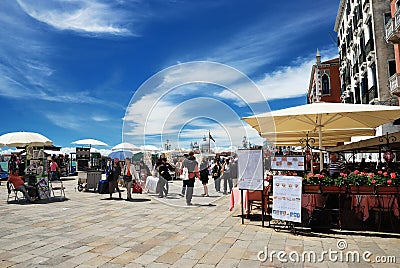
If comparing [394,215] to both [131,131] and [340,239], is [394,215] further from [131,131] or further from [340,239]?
[131,131]

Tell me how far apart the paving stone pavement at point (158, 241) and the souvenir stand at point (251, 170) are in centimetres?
89

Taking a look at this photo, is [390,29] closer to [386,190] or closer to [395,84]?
[395,84]

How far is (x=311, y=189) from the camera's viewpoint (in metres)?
6.32

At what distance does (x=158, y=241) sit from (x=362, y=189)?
4200 millimetres

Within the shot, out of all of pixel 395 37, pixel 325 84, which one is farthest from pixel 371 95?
pixel 325 84

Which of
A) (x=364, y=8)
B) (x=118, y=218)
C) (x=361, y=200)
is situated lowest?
(x=118, y=218)

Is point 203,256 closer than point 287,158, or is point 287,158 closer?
point 203,256

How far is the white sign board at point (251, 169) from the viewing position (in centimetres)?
686

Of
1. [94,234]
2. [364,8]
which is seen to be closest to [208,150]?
[94,234]

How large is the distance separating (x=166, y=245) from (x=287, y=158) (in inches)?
136

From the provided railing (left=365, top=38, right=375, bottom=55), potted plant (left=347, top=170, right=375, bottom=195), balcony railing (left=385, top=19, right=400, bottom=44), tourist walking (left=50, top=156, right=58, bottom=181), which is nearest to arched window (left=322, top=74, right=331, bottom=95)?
railing (left=365, top=38, right=375, bottom=55)

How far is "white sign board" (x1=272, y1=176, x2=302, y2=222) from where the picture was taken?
611cm

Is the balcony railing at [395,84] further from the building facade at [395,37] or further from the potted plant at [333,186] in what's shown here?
the potted plant at [333,186]

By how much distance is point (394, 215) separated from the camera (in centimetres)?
585
